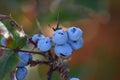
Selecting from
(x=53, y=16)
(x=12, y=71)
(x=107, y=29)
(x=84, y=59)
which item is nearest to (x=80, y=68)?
(x=84, y=59)

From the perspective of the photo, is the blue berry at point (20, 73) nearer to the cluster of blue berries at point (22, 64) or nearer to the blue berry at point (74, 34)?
the cluster of blue berries at point (22, 64)

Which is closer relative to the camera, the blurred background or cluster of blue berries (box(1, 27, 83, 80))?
cluster of blue berries (box(1, 27, 83, 80))

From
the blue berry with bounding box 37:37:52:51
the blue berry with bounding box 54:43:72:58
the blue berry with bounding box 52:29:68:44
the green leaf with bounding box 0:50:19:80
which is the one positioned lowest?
the green leaf with bounding box 0:50:19:80

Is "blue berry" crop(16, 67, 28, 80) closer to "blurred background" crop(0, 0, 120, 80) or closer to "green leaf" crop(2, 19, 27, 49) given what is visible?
"green leaf" crop(2, 19, 27, 49)

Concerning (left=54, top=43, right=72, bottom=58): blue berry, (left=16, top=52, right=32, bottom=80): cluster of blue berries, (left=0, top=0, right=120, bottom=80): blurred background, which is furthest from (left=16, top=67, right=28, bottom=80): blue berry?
(left=0, top=0, right=120, bottom=80): blurred background

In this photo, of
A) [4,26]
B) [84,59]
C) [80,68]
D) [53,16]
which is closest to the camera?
[4,26]

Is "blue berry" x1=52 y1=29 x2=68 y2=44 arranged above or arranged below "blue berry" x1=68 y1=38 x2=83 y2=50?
above

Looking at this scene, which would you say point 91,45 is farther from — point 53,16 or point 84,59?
point 53,16
